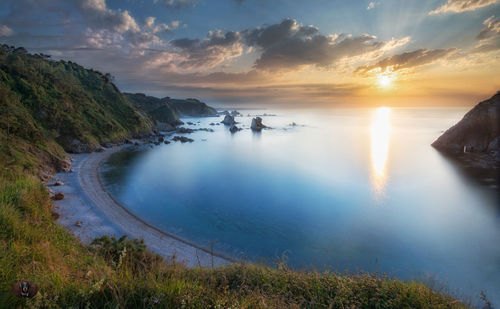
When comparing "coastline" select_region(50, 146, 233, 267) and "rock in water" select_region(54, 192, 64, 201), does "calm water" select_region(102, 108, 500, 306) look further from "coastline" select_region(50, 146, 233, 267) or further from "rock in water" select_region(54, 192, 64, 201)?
"rock in water" select_region(54, 192, 64, 201)

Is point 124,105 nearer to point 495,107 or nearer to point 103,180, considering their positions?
point 103,180

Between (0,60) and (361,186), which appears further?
(0,60)

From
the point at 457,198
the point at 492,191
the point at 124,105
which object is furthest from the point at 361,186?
the point at 124,105

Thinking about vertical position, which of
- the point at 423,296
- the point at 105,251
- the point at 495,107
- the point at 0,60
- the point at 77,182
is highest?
the point at 0,60

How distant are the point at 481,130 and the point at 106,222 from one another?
2723 inches

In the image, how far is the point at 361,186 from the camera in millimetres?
35375

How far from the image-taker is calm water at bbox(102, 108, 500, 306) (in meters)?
17.3

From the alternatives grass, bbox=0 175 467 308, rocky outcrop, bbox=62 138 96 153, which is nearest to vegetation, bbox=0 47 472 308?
grass, bbox=0 175 467 308

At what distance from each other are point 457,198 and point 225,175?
1443 inches

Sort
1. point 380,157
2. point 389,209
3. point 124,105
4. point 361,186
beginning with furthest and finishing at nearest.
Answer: point 124,105
point 380,157
point 361,186
point 389,209

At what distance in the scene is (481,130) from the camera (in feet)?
150

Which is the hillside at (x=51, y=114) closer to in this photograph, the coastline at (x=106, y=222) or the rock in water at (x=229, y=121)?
the coastline at (x=106, y=222)

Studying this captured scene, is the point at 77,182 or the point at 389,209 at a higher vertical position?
the point at 77,182

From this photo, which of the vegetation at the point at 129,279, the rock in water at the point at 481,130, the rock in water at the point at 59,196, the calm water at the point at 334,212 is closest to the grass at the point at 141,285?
the vegetation at the point at 129,279
